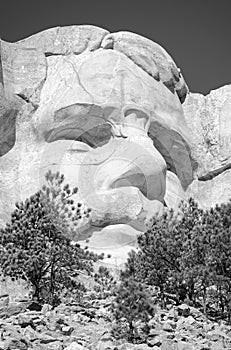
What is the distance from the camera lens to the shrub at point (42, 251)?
40.4 feet

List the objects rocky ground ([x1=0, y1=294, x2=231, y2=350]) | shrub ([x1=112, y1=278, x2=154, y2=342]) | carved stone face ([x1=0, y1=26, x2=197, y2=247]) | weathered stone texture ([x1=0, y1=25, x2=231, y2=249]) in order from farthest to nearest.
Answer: weathered stone texture ([x1=0, y1=25, x2=231, y2=249]) → carved stone face ([x1=0, y1=26, x2=197, y2=247]) → shrub ([x1=112, y1=278, x2=154, y2=342]) → rocky ground ([x1=0, y1=294, x2=231, y2=350])

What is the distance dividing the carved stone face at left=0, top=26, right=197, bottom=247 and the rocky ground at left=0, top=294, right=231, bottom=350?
387 inches

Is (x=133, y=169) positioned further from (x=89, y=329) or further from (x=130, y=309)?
(x=89, y=329)

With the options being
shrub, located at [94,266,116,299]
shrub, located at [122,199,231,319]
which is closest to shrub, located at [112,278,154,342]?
shrub, located at [122,199,231,319]

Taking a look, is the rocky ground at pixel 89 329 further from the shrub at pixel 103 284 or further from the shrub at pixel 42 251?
the shrub at pixel 103 284

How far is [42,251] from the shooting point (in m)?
12.4

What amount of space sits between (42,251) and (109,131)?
11.1 meters

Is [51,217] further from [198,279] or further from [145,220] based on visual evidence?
[145,220]

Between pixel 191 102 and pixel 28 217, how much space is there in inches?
604

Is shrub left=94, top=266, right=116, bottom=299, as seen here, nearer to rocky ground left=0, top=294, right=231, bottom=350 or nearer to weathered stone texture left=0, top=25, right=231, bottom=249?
rocky ground left=0, top=294, right=231, bottom=350

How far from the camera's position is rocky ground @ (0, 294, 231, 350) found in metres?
7.82

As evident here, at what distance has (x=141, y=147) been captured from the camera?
22438 millimetres

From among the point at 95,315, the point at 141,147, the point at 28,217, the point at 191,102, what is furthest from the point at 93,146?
the point at 95,315

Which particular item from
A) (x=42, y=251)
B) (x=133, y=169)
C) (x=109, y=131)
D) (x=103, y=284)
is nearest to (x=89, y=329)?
(x=42, y=251)
